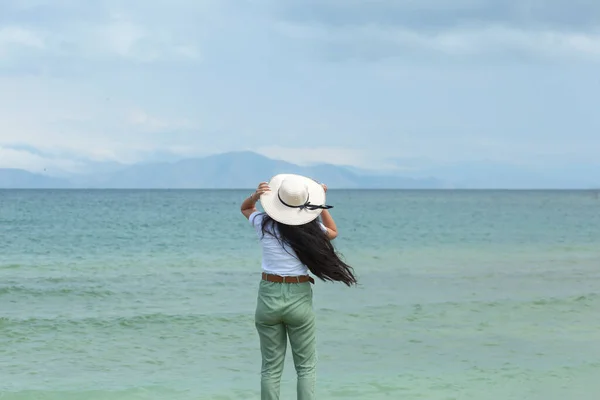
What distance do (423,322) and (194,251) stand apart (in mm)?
13941

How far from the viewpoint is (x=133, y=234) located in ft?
110

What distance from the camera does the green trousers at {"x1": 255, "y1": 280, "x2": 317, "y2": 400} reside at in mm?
5199

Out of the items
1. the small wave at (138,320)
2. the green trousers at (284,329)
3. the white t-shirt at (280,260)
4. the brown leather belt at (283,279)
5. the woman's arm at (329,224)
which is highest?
the woman's arm at (329,224)

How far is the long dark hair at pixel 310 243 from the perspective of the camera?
520cm

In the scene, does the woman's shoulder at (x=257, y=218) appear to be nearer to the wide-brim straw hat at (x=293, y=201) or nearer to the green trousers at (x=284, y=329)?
the wide-brim straw hat at (x=293, y=201)

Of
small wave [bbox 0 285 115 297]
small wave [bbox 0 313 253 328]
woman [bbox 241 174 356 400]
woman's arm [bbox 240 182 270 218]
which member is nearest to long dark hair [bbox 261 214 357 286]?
woman [bbox 241 174 356 400]

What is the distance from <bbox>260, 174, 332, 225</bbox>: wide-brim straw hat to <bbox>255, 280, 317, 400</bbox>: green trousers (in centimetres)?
43

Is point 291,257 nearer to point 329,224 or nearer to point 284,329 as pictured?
point 329,224

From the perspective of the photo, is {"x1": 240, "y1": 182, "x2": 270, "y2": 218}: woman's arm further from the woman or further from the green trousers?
the green trousers

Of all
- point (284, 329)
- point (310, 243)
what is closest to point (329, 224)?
point (310, 243)

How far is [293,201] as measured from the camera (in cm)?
515

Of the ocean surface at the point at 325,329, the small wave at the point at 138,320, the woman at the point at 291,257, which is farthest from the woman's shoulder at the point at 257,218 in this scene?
the small wave at the point at 138,320

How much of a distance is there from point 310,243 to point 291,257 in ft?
0.50

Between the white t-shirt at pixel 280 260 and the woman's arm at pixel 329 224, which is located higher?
the woman's arm at pixel 329 224
